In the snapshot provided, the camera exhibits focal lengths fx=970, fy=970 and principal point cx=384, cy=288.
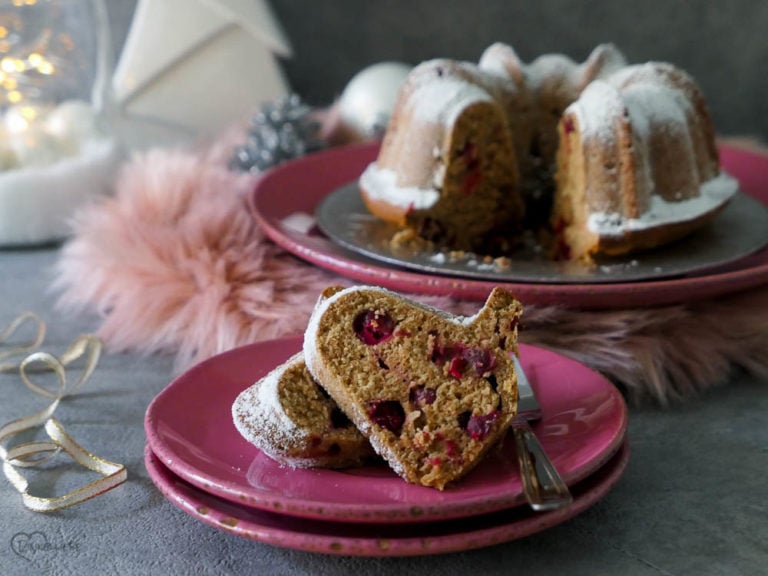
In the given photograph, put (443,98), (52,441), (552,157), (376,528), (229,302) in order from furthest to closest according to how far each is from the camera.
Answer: (552,157) → (443,98) → (229,302) → (52,441) → (376,528)

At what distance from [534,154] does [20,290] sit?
755 millimetres

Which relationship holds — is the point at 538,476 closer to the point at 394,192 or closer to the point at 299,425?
the point at 299,425

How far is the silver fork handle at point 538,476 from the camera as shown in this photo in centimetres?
66

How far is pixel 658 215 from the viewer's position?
117 centimetres

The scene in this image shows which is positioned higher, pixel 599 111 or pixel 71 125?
pixel 599 111

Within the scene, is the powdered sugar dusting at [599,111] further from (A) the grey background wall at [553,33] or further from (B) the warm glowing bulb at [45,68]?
(B) the warm glowing bulb at [45,68]

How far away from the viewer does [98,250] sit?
4.28ft

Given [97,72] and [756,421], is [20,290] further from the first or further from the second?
[756,421]

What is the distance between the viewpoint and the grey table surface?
2.35 feet

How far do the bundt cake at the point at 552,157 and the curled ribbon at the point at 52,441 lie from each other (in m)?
0.43

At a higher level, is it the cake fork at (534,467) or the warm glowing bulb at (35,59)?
the cake fork at (534,467)

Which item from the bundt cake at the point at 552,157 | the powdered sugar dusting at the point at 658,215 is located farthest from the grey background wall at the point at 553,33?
the powdered sugar dusting at the point at 658,215

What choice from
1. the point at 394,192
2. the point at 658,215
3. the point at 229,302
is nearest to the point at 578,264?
the point at 658,215

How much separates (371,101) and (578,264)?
700mm
